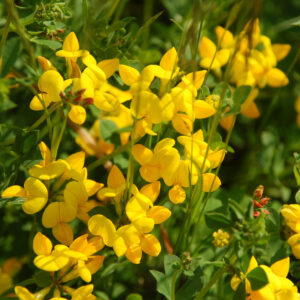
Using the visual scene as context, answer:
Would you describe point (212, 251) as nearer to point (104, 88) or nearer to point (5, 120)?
point (104, 88)

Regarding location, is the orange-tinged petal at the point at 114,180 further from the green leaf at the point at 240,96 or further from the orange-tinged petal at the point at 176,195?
the green leaf at the point at 240,96

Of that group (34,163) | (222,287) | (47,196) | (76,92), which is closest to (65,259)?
(47,196)

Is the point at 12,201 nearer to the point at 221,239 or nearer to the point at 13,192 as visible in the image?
the point at 13,192

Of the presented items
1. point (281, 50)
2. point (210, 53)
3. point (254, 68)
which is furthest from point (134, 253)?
point (281, 50)

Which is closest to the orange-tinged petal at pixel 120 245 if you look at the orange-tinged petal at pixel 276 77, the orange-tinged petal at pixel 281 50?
the orange-tinged petal at pixel 276 77

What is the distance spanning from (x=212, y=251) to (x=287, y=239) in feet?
0.97

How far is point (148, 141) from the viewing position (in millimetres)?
1463

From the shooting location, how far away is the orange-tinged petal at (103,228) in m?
1.26

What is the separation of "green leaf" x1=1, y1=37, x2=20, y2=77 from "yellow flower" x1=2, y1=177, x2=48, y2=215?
1.67 feet

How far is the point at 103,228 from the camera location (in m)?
1.27

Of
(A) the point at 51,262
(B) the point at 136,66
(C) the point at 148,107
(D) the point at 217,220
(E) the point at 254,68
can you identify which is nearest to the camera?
(A) the point at 51,262

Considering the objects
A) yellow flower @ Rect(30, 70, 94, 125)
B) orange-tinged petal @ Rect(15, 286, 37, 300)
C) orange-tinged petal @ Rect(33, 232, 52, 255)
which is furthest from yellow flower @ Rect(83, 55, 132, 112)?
orange-tinged petal @ Rect(15, 286, 37, 300)

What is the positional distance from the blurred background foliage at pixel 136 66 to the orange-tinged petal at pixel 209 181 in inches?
7.7

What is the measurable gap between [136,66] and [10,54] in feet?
1.43
